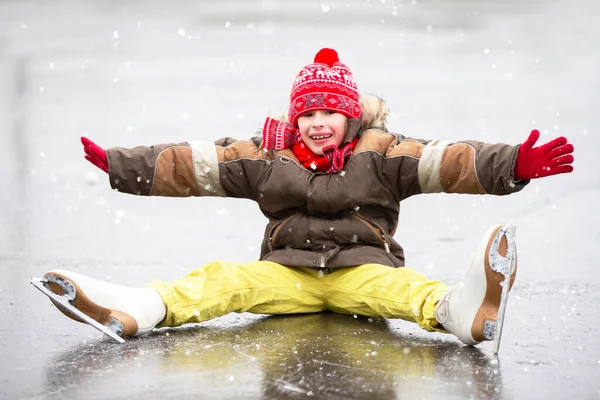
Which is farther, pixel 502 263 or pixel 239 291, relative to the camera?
pixel 239 291

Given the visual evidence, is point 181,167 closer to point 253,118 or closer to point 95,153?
point 95,153

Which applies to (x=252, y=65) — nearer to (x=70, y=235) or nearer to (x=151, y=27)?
(x=151, y=27)

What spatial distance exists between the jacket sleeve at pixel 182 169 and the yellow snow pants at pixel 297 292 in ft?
1.29

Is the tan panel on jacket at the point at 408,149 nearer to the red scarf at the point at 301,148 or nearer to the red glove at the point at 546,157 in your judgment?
the red scarf at the point at 301,148

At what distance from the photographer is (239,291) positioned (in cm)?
383

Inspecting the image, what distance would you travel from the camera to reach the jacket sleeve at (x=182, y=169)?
13.4ft

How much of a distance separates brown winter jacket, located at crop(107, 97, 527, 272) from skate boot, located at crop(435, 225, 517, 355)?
0.61 m

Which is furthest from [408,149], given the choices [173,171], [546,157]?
[173,171]

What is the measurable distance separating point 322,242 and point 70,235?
7.12 ft

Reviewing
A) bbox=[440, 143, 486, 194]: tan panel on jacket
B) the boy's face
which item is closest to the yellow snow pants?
bbox=[440, 143, 486, 194]: tan panel on jacket

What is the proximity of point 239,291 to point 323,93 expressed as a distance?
970mm

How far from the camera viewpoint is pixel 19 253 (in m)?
5.25

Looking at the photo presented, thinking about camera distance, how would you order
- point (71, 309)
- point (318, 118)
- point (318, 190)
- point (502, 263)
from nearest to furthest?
1. point (502, 263)
2. point (71, 309)
3. point (318, 190)
4. point (318, 118)

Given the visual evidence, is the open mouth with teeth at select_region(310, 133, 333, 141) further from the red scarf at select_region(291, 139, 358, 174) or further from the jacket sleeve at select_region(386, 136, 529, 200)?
the jacket sleeve at select_region(386, 136, 529, 200)
